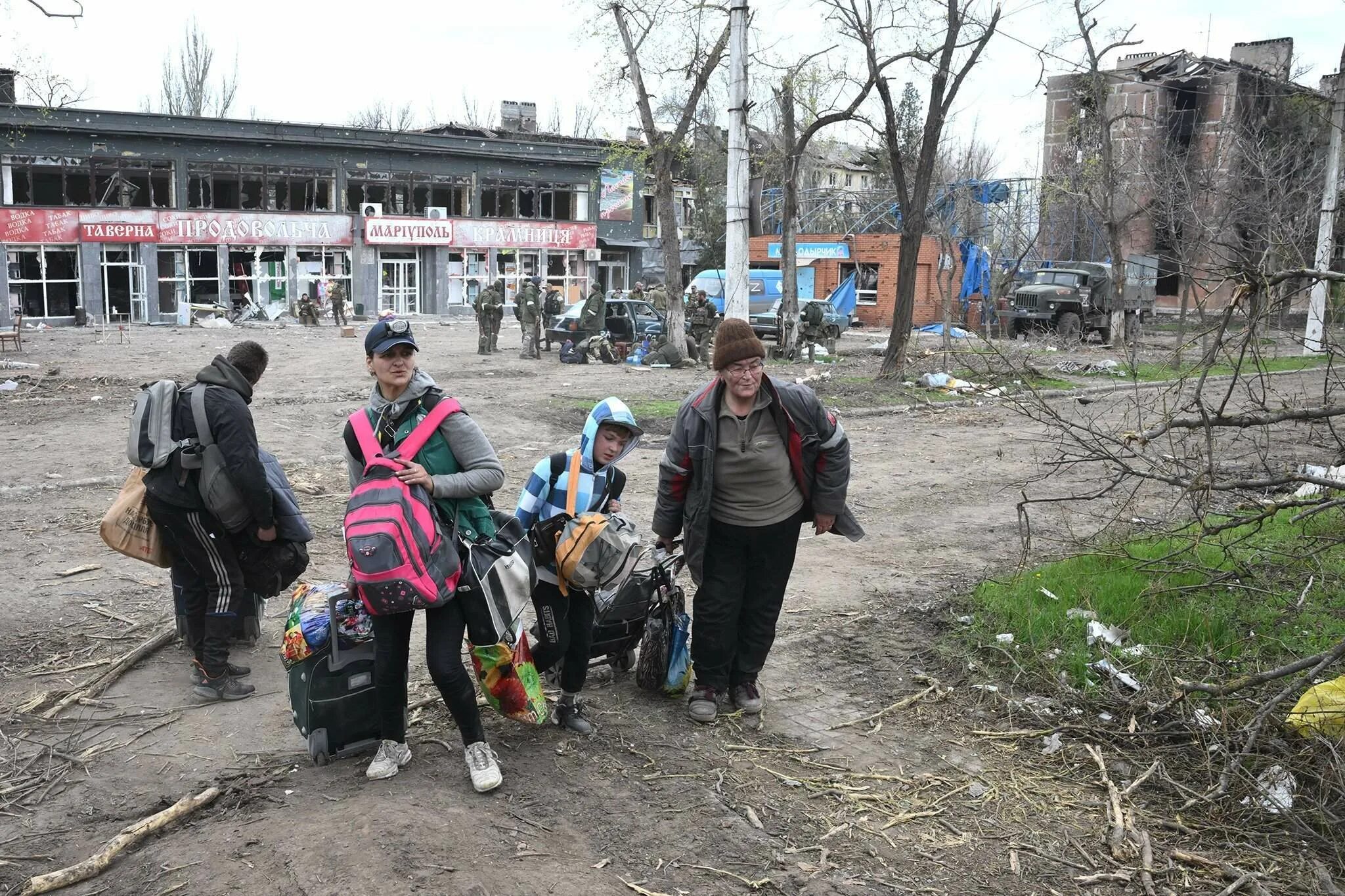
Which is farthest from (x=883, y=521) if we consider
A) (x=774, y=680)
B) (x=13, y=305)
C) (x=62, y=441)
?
(x=13, y=305)

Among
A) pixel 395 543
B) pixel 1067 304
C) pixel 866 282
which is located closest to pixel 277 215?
pixel 866 282

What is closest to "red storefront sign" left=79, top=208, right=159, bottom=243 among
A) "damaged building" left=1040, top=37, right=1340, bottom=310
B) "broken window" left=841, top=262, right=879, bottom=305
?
"broken window" left=841, top=262, right=879, bottom=305

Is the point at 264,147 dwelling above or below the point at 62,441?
above

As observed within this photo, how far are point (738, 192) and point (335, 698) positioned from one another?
455 inches

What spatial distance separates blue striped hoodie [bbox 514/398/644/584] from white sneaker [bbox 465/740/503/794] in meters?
0.88

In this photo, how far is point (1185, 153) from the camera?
3578cm

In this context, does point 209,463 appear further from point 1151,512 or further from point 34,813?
point 1151,512

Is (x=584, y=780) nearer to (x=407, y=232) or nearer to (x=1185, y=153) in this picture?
(x=1185, y=153)

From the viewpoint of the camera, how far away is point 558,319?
23156 mm

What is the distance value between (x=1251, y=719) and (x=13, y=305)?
1504 inches

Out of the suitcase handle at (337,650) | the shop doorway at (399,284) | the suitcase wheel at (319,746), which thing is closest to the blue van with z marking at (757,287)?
the shop doorway at (399,284)

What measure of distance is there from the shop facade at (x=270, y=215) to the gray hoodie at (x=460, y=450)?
31.8 m

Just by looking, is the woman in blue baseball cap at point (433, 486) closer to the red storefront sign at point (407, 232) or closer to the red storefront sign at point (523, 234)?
the red storefront sign at point (407, 232)

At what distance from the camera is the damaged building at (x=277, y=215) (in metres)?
34.8
